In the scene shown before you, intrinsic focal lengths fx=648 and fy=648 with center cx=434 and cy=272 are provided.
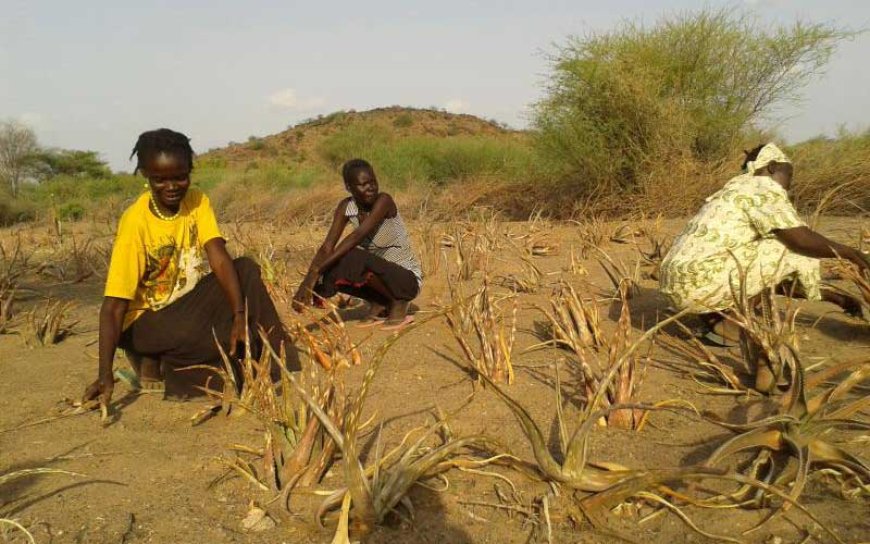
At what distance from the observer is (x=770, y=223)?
307cm

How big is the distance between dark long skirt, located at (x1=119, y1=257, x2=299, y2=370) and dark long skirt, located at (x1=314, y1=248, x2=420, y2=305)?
890 mm

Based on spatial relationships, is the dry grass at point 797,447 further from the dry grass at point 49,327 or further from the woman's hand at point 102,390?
the dry grass at point 49,327

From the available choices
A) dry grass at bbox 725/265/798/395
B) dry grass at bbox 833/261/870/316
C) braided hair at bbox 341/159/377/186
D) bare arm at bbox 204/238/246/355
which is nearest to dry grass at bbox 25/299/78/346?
bare arm at bbox 204/238/246/355

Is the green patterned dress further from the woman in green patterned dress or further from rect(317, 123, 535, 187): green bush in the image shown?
rect(317, 123, 535, 187): green bush

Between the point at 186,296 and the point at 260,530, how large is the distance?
1.42 metres

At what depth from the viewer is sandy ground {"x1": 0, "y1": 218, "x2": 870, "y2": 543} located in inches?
65.6

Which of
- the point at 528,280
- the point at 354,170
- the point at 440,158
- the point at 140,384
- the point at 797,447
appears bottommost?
the point at 140,384

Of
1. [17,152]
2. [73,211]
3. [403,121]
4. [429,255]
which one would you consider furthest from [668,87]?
[403,121]

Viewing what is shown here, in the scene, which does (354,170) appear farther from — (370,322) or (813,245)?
(813,245)

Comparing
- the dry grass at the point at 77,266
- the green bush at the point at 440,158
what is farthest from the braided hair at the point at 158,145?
the green bush at the point at 440,158

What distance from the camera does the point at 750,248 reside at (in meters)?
3.17

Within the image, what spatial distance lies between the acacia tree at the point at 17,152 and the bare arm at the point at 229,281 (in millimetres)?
20777

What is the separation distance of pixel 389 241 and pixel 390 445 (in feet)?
6.61

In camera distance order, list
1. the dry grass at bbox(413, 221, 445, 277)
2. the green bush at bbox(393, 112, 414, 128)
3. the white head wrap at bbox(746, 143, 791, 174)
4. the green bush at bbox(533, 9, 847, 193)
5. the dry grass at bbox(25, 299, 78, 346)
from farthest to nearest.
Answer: the green bush at bbox(393, 112, 414, 128) < the green bush at bbox(533, 9, 847, 193) < the dry grass at bbox(413, 221, 445, 277) < the dry grass at bbox(25, 299, 78, 346) < the white head wrap at bbox(746, 143, 791, 174)
